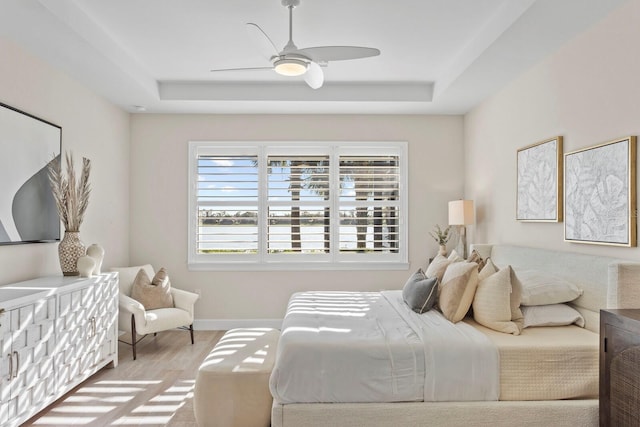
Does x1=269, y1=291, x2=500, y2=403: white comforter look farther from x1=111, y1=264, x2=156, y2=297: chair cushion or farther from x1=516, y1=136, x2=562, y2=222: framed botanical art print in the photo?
x1=111, y1=264, x2=156, y2=297: chair cushion

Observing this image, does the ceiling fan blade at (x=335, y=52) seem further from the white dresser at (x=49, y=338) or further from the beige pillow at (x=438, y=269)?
the white dresser at (x=49, y=338)

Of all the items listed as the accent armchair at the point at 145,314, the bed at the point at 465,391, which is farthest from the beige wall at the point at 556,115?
the accent armchair at the point at 145,314

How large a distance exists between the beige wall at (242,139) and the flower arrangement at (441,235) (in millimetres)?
76

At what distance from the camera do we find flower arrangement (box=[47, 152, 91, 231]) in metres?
3.49

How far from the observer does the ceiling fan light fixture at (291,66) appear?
9.10 ft

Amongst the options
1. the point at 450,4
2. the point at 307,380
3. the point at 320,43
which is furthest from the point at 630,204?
the point at 320,43

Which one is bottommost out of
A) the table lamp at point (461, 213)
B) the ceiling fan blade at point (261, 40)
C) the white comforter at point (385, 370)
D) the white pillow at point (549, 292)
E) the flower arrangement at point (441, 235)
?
the white comforter at point (385, 370)

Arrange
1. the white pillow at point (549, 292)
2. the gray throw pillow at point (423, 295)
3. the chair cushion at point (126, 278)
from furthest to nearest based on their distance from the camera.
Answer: the chair cushion at point (126, 278), the gray throw pillow at point (423, 295), the white pillow at point (549, 292)

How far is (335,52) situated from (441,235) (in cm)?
284

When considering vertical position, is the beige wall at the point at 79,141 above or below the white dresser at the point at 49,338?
above

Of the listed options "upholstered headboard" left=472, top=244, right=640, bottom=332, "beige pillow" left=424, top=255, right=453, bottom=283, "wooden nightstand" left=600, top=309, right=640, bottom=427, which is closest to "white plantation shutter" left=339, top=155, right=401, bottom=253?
"upholstered headboard" left=472, top=244, right=640, bottom=332

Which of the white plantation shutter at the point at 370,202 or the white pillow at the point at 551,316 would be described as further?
the white plantation shutter at the point at 370,202

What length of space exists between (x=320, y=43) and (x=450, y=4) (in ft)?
3.60

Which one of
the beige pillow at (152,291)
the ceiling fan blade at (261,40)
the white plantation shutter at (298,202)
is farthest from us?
the white plantation shutter at (298,202)
